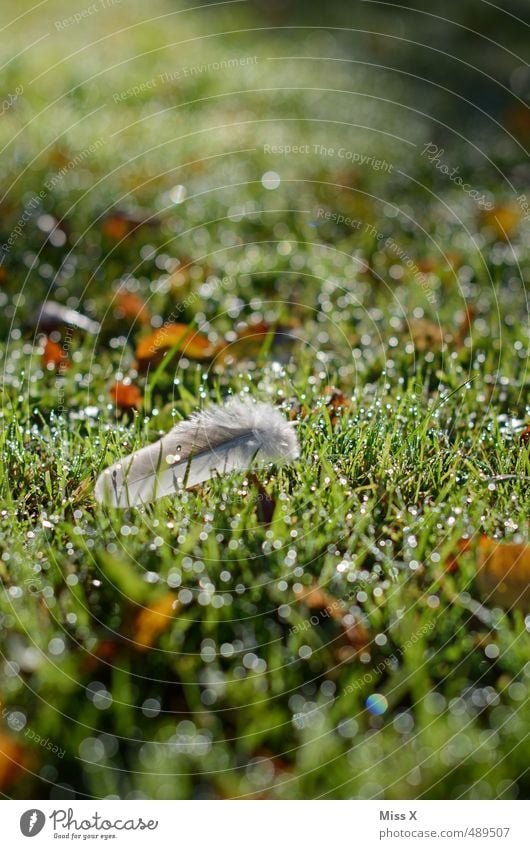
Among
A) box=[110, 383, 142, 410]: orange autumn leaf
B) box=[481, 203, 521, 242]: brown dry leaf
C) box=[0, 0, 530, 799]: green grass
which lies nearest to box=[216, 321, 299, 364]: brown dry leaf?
box=[0, 0, 530, 799]: green grass

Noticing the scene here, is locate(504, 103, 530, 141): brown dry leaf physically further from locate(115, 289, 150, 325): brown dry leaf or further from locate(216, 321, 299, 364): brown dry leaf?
locate(115, 289, 150, 325): brown dry leaf

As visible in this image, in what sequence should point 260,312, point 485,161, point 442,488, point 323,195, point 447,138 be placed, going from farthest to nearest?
1. point 447,138
2. point 485,161
3. point 323,195
4. point 260,312
5. point 442,488

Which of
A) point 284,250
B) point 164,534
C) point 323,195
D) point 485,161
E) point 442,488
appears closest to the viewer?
point 164,534

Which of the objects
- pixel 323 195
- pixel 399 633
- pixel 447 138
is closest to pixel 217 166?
pixel 323 195

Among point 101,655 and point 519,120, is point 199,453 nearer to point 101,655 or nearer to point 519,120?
point 101,655

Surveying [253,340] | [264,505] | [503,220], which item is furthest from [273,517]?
[503,220]
